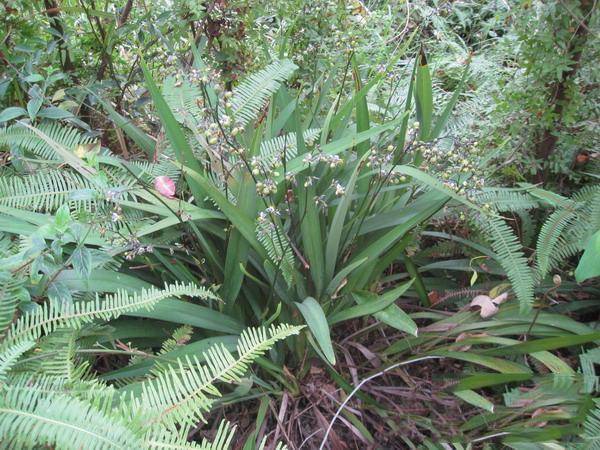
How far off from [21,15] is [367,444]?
187 cm

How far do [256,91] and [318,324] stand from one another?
752 millimetres

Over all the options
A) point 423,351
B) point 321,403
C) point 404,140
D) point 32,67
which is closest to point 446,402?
point 423,351

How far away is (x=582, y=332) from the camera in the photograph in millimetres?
1545

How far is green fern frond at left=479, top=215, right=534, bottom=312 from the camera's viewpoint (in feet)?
4.76

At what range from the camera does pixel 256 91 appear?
1.65 metres

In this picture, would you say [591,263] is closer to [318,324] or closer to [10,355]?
[318,324]

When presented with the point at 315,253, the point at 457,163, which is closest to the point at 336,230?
the point at 315,253

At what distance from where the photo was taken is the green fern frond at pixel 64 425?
0.88 m

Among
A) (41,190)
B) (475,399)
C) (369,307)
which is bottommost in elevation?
(475,399)

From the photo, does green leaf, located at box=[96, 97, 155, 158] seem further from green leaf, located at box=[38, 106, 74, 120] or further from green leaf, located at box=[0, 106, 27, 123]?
green leaf, located at box=[0, 106, 27, 123]

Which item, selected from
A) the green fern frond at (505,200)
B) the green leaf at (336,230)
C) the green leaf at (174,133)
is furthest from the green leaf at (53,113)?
the green fern frond at (505,200)

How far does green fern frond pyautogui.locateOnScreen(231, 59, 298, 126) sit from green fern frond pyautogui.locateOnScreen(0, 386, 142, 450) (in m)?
0.94

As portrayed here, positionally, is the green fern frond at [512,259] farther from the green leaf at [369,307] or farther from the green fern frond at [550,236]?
the green leaf at [369,307]

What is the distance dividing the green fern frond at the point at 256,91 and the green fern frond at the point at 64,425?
0.94m
